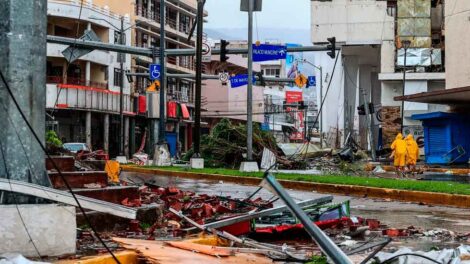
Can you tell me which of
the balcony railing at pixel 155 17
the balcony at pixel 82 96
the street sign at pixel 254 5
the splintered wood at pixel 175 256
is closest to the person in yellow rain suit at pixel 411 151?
the street sign at pixel 254 5

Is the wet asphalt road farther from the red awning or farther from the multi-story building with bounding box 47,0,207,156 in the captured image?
the red awning

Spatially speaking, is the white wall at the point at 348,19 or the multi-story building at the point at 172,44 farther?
the multi-story building at the point at 172,44

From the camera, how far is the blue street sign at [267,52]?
23797 mm

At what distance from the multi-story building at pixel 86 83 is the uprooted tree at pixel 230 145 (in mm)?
18546

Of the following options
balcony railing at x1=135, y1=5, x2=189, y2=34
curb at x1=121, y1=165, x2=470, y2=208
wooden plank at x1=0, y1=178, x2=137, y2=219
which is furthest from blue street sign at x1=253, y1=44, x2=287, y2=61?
balcony railing at x1=135, y1=5, x2=189, y2=34

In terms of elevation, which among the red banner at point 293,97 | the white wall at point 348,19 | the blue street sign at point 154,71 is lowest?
the blue street sign at point 154,71

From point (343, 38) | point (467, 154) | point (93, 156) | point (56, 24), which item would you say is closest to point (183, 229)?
point (93, 156)

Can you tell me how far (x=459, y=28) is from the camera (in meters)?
30.9

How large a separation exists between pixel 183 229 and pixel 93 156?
25.2 feet

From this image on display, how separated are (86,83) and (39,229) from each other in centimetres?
4502

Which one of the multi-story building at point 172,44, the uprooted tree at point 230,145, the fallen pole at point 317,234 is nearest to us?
the fallen pole at point 317,234

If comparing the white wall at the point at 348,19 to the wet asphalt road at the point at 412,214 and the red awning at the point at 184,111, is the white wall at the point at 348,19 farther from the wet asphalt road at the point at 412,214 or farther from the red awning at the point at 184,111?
the wet asphalt road at the point at 412,214

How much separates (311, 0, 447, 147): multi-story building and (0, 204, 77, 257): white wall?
30200 mm

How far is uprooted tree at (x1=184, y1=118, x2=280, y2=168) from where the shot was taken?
2785 centimetres
